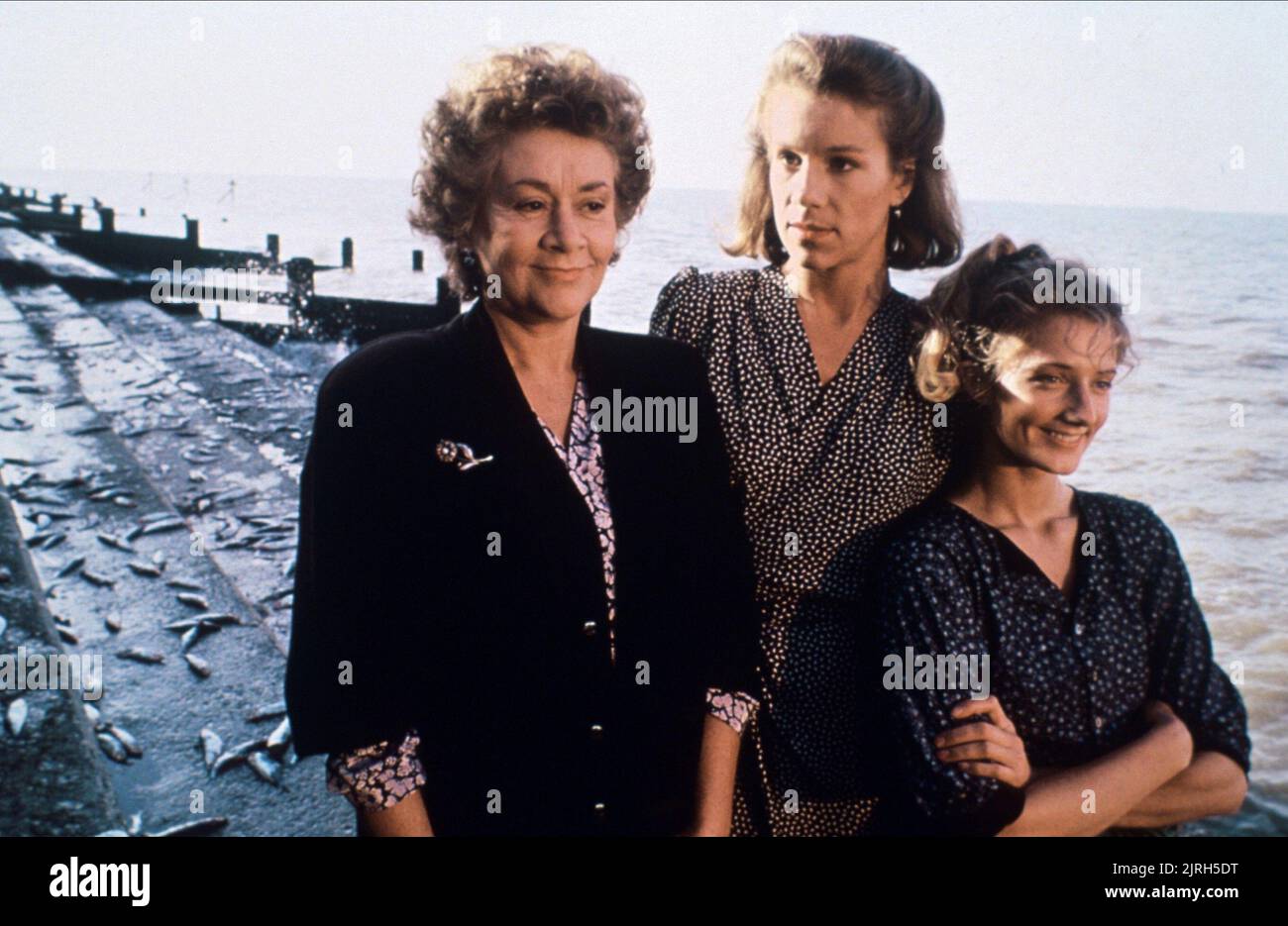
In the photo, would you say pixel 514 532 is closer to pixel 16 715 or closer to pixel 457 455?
pixel 457 455

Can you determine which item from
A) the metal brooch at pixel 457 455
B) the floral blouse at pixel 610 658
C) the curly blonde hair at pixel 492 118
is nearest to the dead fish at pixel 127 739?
the floral blouse at pixel 610 658

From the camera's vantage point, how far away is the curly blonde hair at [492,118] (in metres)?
1.82

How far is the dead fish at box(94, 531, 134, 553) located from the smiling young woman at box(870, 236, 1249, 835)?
3833mm

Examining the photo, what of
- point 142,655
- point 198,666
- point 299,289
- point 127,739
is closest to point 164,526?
point 142,655

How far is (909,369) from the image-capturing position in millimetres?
2273

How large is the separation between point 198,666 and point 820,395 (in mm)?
2642

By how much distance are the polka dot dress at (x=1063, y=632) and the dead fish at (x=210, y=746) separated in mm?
2193

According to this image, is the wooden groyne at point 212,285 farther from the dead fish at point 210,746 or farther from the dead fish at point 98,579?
the dead fish at point 210,746

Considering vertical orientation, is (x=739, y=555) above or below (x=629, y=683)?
above

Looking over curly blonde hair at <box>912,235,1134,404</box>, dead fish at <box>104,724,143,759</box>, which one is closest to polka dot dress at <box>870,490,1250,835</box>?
curly blonde hair at <box>912,235,1134,404</box>

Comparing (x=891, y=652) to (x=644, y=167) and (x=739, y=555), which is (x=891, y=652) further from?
(x=644, y=167)

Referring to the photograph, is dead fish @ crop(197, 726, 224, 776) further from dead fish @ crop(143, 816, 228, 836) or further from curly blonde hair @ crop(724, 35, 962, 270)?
curly blonde hair @ crop(724, 35, 962, 270)
